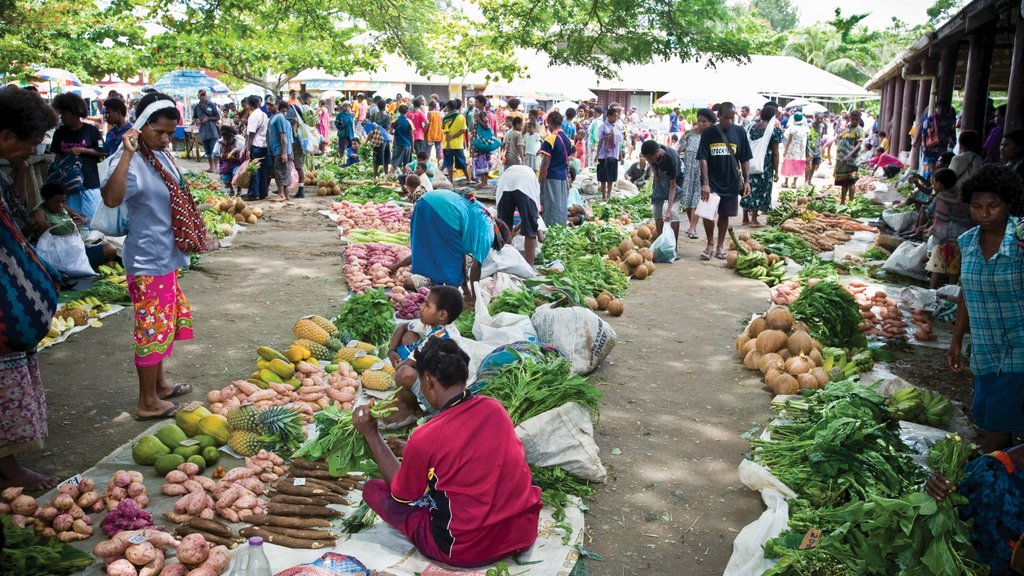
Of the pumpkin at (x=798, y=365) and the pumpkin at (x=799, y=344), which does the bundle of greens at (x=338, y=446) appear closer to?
the pumpkin at (x=798, y=365)

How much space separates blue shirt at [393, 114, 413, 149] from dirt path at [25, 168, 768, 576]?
22.7 ft

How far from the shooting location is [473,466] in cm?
332

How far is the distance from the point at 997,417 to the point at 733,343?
10.5 ft

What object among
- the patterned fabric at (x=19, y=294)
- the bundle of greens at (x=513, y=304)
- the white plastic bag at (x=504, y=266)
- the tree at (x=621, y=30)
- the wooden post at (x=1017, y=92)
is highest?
the tree at (x=621, y=30)

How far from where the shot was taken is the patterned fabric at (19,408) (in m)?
3.78

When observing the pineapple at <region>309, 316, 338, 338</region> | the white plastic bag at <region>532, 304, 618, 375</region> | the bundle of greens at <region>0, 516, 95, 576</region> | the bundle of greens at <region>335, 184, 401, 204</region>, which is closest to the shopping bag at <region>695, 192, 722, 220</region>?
the white plastic bag at <region>532, 304, 618, 375</region>

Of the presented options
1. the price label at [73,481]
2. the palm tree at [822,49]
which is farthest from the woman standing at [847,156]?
the palm tree at [822,49]

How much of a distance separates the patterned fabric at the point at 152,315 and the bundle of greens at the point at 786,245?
779 centimetres

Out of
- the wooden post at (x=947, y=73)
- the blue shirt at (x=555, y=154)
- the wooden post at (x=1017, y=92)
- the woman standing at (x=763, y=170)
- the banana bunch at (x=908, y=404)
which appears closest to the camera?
the banana bunch at (x=908, y=404)

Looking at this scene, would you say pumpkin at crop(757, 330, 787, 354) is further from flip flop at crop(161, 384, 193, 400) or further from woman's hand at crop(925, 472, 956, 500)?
flip flop at crop(161, 384, 193, 400)

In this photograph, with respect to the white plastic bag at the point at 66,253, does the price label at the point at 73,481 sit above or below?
below

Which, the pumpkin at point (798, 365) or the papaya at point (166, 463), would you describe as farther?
the pumpkin at point (798, 365)

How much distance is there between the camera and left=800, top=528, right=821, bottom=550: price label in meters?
3.41

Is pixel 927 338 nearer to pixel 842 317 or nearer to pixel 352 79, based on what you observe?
pixel 842 317
